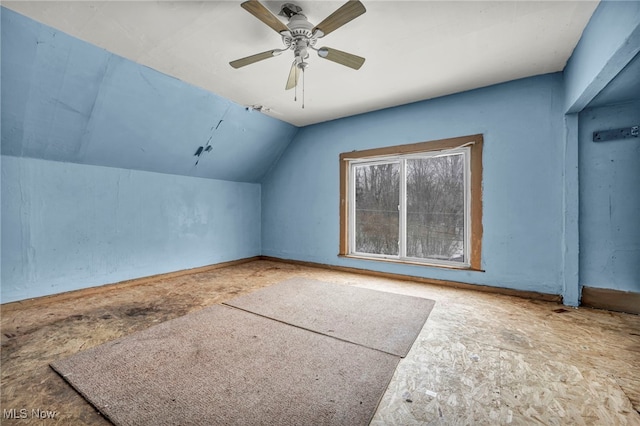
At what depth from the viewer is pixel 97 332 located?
2150mm

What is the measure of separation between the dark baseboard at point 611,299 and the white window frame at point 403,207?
1120 millimetres

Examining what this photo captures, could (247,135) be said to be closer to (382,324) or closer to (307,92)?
(307,92)

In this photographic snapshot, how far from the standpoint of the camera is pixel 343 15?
1663 mm

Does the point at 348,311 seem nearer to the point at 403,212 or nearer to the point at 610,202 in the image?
the point at 403,212

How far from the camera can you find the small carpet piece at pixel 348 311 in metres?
2.09

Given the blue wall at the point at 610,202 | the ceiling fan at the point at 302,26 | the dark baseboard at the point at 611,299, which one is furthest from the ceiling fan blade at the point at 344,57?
the dark baseboard at the point at 611,299

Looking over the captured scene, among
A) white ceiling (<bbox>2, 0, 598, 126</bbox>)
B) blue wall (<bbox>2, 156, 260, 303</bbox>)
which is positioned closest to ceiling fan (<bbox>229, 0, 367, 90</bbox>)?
white ceiling (<bbox>2, 0, 598, 126</bbox>)

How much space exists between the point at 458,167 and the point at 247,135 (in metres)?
3.26

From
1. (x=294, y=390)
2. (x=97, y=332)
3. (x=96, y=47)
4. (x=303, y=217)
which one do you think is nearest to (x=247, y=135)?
(x=303, y=217)

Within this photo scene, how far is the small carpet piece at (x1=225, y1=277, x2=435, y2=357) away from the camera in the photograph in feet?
6.84

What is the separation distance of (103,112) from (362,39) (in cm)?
283

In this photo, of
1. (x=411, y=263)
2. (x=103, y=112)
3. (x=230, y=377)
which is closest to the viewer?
(x=230, y=377)

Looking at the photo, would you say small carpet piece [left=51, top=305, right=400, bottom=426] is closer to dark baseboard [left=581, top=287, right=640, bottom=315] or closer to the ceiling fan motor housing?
the ceiling fan motor housing

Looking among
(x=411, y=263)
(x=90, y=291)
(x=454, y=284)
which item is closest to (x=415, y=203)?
(x=411, y=263)
